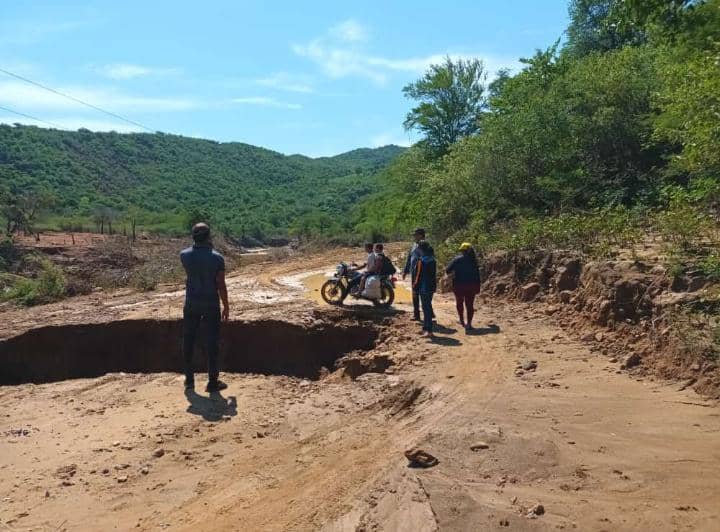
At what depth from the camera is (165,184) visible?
260ft

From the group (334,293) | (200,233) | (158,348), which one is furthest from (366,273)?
(200,233)

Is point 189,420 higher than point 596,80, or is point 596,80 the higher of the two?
point 596,80

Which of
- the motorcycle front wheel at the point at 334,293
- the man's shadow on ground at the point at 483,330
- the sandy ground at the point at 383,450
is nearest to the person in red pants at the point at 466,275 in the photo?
the man's shadow on ground at the point at 483,330

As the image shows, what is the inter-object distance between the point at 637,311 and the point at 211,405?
594 cm

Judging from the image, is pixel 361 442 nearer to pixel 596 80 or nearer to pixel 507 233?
pixel 507 233

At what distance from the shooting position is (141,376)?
9.23 metres

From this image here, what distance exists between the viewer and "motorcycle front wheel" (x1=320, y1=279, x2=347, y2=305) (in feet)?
41.4

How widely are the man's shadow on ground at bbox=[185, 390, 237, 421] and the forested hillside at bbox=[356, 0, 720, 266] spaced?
619cm

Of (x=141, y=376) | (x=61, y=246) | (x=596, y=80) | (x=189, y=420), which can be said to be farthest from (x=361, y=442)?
(x=61, y=246)

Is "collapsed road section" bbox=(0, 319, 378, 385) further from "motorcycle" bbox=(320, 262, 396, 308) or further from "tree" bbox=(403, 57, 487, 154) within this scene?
"tree" bbox=(403, 57, 487, 154)

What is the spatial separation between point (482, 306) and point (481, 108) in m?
25.2

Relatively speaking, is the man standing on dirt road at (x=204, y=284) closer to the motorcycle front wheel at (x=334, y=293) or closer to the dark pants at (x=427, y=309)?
the dark pants at (x=427, y=309)

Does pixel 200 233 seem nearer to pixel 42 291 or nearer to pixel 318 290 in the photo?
pixel 318 290

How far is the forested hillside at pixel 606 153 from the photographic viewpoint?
8453 millimetres
